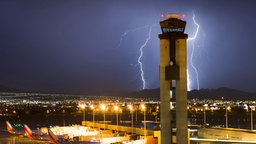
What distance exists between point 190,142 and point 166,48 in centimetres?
1343

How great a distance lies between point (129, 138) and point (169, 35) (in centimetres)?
3331

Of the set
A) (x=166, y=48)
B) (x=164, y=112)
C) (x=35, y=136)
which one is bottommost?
(x=35, y=136)

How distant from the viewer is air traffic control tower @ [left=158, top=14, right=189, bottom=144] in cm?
4562

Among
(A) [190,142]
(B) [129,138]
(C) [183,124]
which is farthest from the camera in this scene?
(B) [129,138]

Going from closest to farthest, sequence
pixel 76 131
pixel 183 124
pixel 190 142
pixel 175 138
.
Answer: pixel 183 124, pixel 175 138, pixel 190 142, pixel 76 131

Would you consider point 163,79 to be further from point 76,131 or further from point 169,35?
point 76,131

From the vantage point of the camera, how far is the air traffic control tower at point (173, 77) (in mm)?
45625

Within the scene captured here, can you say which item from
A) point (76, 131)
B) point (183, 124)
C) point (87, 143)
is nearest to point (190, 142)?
point (183, 124)

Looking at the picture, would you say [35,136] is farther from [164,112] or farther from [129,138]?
[164,112]

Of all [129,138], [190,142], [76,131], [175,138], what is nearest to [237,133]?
[190,142]

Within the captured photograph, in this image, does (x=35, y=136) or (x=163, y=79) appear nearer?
(x=163, y=79)

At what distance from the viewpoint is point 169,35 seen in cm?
4681

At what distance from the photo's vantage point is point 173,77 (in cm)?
4597

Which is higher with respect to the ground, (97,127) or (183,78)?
(183,78)
